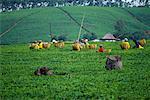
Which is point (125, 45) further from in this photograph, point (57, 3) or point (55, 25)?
point (57, 3)

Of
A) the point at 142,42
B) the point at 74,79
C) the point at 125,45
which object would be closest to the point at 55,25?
the point at 125,45

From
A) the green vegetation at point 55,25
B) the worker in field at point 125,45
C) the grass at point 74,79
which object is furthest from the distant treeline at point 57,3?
the grass at point 74,79

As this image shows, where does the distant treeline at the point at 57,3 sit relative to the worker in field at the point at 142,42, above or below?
above

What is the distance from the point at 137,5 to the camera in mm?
21234

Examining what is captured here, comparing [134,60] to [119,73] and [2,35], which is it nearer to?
[119,73]

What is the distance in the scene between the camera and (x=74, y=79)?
11.2 m

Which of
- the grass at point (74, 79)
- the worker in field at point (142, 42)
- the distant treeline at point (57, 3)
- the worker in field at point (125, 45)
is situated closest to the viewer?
the grass at point (74, 79)

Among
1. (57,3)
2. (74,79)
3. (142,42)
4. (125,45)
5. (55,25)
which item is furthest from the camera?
(57,3)

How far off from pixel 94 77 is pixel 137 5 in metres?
10.7

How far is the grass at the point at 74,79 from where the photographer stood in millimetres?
9844

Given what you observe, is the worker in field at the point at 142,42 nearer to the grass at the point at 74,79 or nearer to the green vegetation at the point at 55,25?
the green vegetation at the point at 55,25

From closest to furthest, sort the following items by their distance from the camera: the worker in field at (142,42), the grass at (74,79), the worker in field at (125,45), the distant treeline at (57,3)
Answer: the grass at (74,79)
the worker in field at (142,42)
the worker in field at (125,45)
the distant treeline at (57,3)

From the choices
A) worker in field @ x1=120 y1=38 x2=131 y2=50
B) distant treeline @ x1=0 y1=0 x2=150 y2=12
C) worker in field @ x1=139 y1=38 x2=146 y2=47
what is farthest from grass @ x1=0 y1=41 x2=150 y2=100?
distant treeline @ x1=0 y1=0 x2=150 y2=12

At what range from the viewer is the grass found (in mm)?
9844
